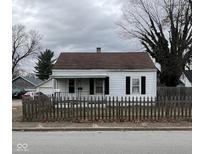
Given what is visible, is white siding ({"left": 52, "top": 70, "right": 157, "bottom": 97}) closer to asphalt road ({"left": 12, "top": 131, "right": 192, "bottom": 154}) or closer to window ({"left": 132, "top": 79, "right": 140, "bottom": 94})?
window ({"left": 132, "top": 79, "right": 140, "bottom": 94})

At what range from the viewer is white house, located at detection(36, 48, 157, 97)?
85.7ft

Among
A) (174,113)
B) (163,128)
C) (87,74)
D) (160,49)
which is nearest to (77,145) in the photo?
(163,128)

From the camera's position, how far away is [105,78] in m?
26.3

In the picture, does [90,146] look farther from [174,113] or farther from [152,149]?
[174,113]

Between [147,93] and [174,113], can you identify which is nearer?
[174,113]

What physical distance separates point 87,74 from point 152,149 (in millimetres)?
18117

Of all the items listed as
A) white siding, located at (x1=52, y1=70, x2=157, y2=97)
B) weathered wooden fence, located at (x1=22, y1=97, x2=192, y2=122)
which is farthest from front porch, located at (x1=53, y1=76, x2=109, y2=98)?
weathered wooden fence, located at (x1=22, y1=97, x2=192, y2=122)

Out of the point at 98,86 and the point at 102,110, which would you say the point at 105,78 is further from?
the point at 102,110

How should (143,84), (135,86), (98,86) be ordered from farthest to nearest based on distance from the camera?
(98,86)
(135,86)
(143,84)

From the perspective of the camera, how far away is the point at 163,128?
13.4 meters

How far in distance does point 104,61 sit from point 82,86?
109 inches

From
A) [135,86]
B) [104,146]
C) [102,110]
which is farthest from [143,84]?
[104,146]
